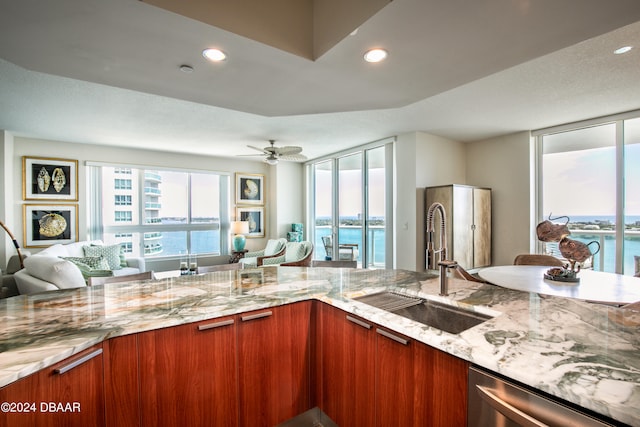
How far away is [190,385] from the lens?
4.11 feet

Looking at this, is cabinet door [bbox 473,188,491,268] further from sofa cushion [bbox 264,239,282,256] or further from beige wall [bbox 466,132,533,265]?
sofa cushion [bbox 264,239,282,256]

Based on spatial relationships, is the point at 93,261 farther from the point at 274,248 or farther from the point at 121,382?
the point at 121,382

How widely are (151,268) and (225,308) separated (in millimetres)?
5099

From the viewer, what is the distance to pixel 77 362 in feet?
3.22

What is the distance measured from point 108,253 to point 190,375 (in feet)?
13.9

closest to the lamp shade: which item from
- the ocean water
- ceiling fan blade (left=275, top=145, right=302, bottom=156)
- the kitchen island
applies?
the ocean water

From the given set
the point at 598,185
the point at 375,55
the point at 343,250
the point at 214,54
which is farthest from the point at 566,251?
the point at 343,250

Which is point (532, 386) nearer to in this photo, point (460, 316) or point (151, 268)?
point (460, 316)

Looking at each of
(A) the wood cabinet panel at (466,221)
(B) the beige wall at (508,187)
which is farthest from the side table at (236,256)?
(B) the beige wall at (508,187)

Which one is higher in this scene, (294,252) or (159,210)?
(159,210)

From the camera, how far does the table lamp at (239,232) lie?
19.7 feet

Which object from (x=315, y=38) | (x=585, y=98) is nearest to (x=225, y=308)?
(x=315, y=38)

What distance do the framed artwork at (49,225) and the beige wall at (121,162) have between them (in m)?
0.08

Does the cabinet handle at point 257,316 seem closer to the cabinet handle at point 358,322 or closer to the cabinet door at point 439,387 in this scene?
the cabinet handle at point 358,322
